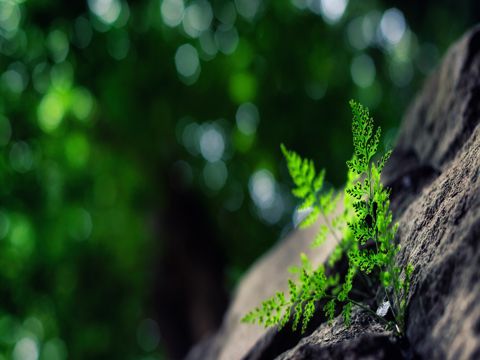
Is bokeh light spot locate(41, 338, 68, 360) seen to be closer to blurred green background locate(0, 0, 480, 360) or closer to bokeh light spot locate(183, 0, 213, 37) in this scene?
blurred green background locate(0, 0, 480, 360)

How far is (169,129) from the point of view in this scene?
31.7ft

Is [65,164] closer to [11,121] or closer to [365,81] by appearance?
[11,121]

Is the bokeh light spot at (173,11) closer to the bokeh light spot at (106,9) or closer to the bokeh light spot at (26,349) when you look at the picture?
the bokeh light spot at (106,9)

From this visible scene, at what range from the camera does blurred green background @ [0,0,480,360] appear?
9164 mm

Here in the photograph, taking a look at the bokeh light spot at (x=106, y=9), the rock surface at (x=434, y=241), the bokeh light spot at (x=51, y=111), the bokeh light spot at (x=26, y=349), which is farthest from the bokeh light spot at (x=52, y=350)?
the rock surface at (x=434, y=241)

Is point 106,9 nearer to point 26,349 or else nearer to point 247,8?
point 247,8

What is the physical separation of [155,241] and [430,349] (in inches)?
321

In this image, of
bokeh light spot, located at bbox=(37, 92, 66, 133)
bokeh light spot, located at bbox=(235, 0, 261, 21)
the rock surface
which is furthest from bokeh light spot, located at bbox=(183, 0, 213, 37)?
the rock surface

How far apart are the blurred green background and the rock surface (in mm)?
5259

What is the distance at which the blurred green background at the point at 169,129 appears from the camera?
916 cm

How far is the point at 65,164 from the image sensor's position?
11.0m

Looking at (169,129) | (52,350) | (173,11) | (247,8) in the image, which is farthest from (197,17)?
(52,350)

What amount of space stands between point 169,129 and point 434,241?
8248mm

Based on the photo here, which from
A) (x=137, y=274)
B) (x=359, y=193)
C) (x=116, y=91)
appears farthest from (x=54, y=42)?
(x=359, y=193)
